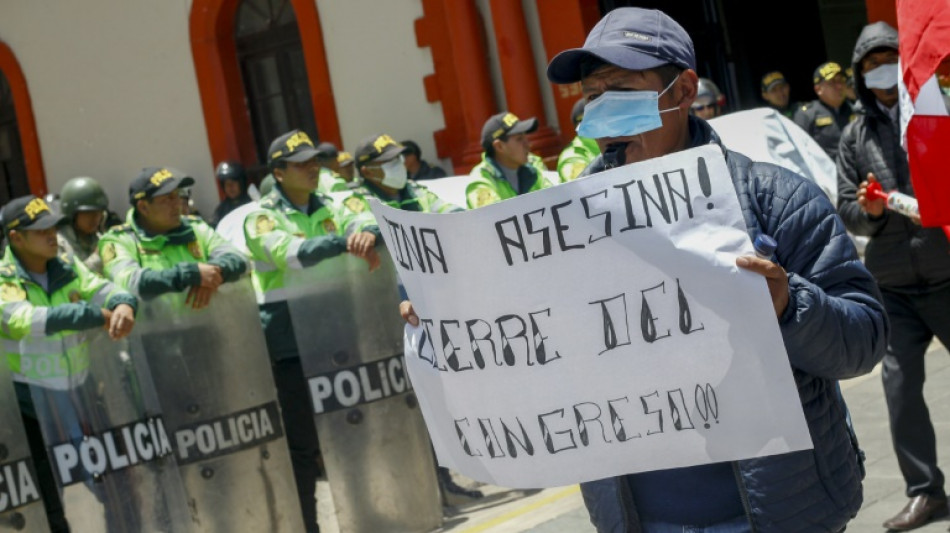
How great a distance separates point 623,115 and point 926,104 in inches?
98.6

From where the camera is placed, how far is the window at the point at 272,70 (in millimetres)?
15586

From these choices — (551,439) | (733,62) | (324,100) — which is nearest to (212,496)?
(551,439)

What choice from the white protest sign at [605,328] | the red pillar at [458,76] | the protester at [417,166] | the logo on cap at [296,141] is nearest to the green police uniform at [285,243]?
the logo on cap at [296,141]

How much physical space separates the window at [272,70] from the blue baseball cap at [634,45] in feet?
42.1

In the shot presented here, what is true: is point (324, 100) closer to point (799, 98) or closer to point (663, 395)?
point (799, 98)

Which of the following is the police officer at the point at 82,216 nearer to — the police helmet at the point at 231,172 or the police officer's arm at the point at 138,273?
the police officer's arm at the point at 138,273

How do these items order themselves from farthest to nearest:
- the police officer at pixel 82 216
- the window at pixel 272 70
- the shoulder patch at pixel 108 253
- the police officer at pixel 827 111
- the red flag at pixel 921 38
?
the window at pixel 272 70 → the police officer at pixel 827 111 → the police officer at pixel 82 216 → the shoulder patch at pixel 108 253 → the red flag at pixel 921 38

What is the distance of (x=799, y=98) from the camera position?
18.2 metres

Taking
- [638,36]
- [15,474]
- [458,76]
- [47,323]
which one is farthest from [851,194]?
[458,76]

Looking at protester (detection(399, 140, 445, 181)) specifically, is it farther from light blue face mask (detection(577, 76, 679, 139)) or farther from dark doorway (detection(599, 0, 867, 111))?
light blue face mask (detection(577, 76, 679, 139))

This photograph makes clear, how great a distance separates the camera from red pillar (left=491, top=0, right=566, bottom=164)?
1305cm

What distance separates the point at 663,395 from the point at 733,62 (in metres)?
13.5

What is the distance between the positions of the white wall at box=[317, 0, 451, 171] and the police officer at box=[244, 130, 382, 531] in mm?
6733

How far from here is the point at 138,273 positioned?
21.4 feet
